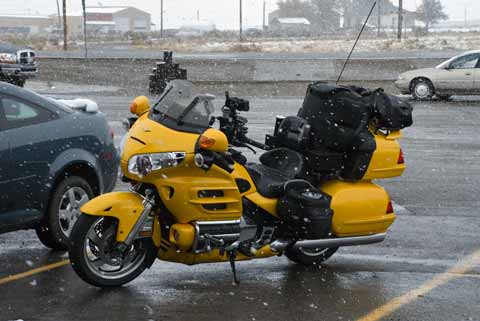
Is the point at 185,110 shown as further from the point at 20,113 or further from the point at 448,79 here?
the point at 448,79

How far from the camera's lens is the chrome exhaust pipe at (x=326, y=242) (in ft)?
22.1

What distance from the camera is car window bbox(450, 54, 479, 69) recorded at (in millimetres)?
25125

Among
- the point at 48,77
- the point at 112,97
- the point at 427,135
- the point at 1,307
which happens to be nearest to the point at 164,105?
the point at 1,307

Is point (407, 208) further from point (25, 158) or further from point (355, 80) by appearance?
point (355, 80)

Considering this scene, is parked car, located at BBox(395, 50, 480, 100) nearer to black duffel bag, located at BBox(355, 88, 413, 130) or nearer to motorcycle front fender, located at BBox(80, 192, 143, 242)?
black duffel bag, located at BBox(355, 88, 413, 130)

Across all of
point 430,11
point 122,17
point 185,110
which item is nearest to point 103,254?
point 185,110

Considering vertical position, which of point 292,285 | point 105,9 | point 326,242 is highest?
point 105,9

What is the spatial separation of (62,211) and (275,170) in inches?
79.1

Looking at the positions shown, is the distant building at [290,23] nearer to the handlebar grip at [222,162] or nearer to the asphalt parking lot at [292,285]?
the asphalt parking lot at [292,285]

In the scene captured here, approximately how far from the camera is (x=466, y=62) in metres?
25.2

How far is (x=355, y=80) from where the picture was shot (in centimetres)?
3028

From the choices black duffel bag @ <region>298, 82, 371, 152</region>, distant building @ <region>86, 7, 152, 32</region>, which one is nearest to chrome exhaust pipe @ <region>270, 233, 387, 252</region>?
black duffel bag @ <region>298, 82, 371, 152</region>

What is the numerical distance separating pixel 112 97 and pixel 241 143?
18.5 meters

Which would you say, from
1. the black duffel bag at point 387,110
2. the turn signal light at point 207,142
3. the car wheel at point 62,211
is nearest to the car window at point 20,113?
the car wheel at point 62,211
